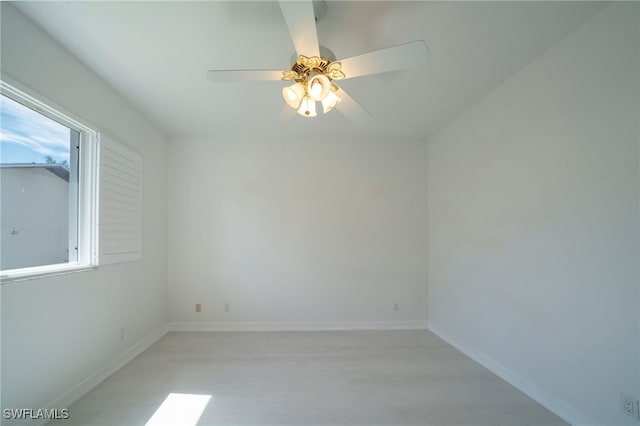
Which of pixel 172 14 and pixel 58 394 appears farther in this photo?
pixel 58 394

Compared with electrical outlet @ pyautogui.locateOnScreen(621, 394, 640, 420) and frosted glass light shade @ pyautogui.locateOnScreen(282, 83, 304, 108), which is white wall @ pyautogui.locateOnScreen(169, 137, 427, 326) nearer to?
frosted glass light shade @ pyautogui.locateOnScreen(282, 83, 304, 108)

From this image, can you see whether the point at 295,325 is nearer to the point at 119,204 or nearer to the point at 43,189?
the point at 119,204

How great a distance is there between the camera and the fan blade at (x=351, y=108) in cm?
167

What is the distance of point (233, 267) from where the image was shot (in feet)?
Answer: 11.2

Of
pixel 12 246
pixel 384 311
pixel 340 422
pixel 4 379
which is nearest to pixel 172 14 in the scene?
pixel 12 246

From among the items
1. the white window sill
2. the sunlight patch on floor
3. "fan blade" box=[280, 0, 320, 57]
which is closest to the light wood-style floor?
the sunlight patch on floor

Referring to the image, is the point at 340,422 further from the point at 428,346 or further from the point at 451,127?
the point at 451,127

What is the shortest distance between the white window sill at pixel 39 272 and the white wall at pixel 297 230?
55.8 inches

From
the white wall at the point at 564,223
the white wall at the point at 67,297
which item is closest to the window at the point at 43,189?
the white wall at the point at 67,297

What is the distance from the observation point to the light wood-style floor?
1786mm

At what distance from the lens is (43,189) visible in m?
1.83

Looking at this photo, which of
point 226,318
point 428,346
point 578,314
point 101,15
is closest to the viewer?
point 101,15

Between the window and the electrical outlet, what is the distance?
353cm

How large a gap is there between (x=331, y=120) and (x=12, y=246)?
278 centimetres
